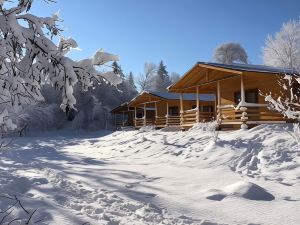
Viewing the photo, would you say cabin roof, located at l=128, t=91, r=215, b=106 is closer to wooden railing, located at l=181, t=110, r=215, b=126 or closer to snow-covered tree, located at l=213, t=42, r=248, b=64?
wooden railing, located at l=181, t=110, r=215, b=126

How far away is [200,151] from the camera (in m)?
12.8

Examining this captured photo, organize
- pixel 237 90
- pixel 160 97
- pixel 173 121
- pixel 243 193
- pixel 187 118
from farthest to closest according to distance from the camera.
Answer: pixel 160 97
pixel 173 121
pixel 187 118
pixel 237 90
pixel 243 193

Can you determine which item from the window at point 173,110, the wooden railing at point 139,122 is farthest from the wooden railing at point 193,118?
the wooden railing at point 139,122

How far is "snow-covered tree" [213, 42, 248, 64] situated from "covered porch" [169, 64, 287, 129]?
132ft

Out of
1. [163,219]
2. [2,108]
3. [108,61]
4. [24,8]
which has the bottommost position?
[163,219]

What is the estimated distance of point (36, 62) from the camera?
12.6 ft

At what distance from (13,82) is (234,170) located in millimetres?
7584

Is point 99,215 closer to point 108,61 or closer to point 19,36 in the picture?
point 108,61

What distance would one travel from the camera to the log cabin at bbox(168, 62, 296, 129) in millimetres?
16375

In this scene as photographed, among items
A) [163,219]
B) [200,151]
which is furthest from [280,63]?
[163,219]

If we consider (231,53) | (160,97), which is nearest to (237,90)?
(160,97)

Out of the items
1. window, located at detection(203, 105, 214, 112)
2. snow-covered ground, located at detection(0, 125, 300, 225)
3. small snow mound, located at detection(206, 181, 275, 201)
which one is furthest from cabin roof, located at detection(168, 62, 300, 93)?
window, located at detection(203, 105, 214, 112)

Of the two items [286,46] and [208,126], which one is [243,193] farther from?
[286,46]

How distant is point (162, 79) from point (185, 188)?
67737 millimetres
